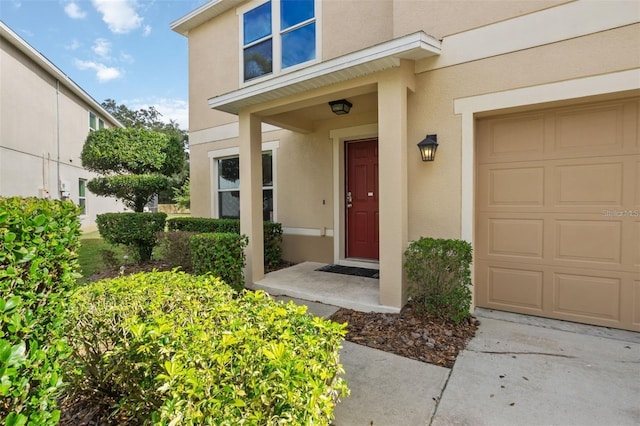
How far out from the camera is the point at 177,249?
5.89 metres

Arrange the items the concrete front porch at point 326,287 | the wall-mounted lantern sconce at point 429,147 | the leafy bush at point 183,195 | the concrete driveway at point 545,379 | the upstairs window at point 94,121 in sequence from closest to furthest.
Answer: the concrete driveway at point 545,379 → the wall-mounted lantern sconce at point 429,147 → the concrete front porch at point 326,287 → the upstairs window at point 94,121 → the leafy bush at point 183,195

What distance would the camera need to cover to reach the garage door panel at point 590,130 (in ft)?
10.9

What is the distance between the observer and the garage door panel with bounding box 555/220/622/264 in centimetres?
336

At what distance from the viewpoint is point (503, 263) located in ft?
13.0

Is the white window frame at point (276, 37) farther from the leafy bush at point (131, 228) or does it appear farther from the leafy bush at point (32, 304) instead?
the leafy bush at point (32, 304)

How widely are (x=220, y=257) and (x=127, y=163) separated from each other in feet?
15.3

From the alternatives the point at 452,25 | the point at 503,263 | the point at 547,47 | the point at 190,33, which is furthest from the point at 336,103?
the point at 190,33

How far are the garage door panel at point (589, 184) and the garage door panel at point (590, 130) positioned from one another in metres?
0.19

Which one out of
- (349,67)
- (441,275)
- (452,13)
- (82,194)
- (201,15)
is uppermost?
(201,15)

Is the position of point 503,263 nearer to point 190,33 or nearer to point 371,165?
point 371,165

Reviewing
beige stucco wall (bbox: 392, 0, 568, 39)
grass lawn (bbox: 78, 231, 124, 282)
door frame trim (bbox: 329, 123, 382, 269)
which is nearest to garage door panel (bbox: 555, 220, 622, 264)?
beige stucco wall (bbox: 392, 0, 568, 39)

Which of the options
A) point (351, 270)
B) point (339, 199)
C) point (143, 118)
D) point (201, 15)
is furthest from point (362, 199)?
point (143, 118)

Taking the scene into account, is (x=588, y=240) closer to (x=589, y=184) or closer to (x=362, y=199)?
(x=589, y=184)

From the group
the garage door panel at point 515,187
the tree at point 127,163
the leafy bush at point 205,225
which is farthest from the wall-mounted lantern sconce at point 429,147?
the tree at point 127,163
